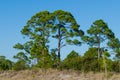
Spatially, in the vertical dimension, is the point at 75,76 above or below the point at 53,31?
below

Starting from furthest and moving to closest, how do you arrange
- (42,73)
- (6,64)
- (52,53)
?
(6,64)
(52,53)
(42,73)

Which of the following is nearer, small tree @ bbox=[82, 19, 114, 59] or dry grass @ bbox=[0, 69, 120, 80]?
dry grass @ bbox=[0, 69, 120, 80]

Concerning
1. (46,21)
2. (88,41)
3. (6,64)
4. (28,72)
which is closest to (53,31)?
(46,21)

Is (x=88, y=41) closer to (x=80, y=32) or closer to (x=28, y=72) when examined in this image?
(x=80, y=32)

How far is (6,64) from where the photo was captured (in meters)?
50.1

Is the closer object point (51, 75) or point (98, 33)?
point (51, 75)

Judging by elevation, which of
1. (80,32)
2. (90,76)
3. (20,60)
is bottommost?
(90,76)

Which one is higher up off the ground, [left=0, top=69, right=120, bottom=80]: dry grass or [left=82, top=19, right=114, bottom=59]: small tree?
[left=82, top=19, right=114, bottom=59]: small tree

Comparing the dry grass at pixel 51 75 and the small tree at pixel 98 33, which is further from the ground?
the small tree at pixel 98 33

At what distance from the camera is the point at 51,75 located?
57.9ft

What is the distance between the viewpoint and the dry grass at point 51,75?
16559 millimetres

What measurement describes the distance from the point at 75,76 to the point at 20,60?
85.9 ft

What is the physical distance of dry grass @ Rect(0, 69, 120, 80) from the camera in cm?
1656

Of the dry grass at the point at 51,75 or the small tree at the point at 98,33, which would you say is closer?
the dry grass at the point at 51,75
